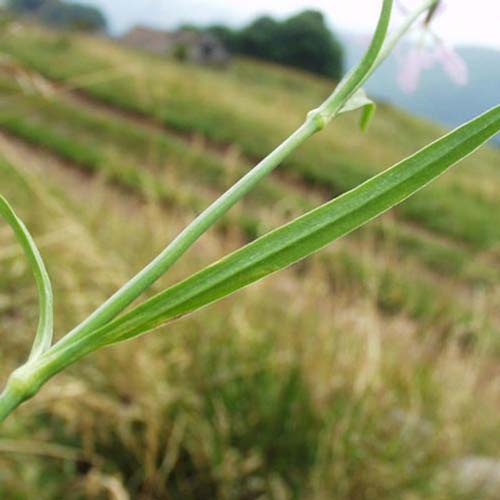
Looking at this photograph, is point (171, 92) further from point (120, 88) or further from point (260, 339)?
point (260, 339)

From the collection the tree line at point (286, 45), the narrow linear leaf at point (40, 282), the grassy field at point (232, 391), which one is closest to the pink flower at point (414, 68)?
the narrow linear leaf at point (40, 282)

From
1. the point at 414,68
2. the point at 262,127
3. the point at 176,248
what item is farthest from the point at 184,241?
the point at 262,127

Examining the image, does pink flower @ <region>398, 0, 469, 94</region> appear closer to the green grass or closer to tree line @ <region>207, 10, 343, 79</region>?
the green grass

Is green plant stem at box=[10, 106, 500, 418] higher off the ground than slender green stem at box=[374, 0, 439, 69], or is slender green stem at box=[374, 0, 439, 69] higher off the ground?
slender green stem at box=[374, 0, 439, 69]

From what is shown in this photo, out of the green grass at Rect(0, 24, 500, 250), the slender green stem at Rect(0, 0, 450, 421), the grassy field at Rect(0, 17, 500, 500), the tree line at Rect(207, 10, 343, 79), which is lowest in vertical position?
the slender green stem at Rect(0, 0, 450, 421)

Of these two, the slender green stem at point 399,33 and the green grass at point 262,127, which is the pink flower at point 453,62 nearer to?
the slender green stem at point 399,33

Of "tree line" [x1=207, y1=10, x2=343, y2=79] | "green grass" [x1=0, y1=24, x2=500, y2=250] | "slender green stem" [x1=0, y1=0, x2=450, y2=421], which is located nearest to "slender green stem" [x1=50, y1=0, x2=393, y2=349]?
"slender green stem" [x1=0, y1=0, x2=450, y2=421]

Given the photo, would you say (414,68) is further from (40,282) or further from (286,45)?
(286,45)

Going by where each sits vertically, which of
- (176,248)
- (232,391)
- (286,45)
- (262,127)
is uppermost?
(286,45)
